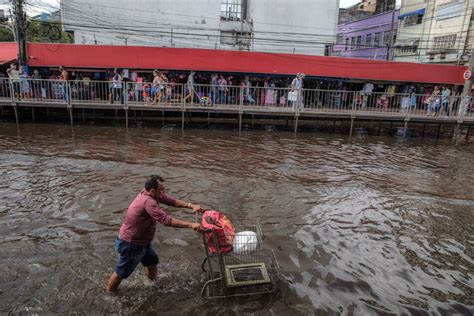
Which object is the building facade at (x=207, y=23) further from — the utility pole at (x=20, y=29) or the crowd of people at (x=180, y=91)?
the utility pole at (x=20, y=29)

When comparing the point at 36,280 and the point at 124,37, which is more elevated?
the point at 124,37

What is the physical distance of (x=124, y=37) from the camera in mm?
28469

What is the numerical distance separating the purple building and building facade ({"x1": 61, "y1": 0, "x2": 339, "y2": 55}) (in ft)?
22.3

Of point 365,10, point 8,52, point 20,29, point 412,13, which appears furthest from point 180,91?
point 365,10

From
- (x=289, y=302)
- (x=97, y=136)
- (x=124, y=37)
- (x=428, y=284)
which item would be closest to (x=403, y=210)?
(x=428, y=284)

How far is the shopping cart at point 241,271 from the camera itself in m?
4.36

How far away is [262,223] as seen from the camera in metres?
6.86

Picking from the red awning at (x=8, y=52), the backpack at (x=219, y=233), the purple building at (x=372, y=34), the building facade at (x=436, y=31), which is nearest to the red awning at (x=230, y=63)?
the red awning at (x=8, y=52)

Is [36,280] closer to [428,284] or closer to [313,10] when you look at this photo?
[428,284]

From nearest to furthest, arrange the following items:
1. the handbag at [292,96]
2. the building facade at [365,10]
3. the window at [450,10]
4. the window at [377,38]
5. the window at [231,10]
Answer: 1. the handbag at [292,96]
2. the window at [450,10]
3. the window at [231,10]
4. the window at [377,38]
5. the building facade at [365,10]

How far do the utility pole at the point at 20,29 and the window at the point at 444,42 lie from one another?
31.1 m

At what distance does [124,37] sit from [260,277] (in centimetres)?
2785

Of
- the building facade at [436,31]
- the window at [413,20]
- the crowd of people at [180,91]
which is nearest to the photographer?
the crowd of people at [180,91]

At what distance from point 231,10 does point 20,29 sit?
16.8 m
